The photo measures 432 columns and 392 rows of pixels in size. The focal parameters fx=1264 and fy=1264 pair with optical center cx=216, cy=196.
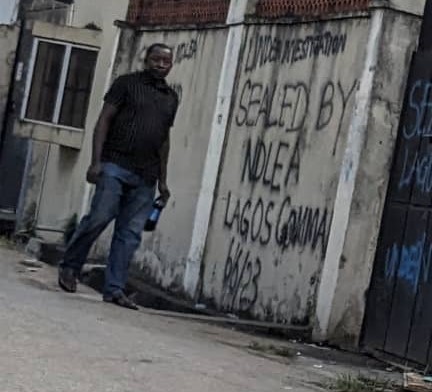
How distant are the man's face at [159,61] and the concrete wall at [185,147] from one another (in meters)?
2.14

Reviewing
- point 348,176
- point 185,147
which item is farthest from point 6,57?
point 348,176

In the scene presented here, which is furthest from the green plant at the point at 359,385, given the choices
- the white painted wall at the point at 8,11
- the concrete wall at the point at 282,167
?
the white painted wall at the point at 8,11

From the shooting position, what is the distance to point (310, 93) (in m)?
9.97

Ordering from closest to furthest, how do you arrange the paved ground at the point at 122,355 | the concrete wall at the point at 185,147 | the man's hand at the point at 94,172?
the paved ground at the point at 122,355, the man's hand at the point at 94,172, the concrete wall at the point at 185,147

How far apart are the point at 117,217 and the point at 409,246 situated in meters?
2.32

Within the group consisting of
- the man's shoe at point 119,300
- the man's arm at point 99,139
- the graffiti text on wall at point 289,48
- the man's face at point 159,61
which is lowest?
the man's shoe at point 119,300

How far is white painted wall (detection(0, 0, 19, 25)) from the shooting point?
1944cm

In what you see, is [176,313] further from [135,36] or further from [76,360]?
[135,36]

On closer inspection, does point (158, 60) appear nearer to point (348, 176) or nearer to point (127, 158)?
point (127, 158)

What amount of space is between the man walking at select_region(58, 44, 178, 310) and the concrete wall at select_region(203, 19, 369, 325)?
3.58 ft

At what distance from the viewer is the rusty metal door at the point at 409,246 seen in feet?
27.6

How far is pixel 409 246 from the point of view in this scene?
8.66 m

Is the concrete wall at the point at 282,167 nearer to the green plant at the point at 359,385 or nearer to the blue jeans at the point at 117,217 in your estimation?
the blue jeans at the point at 117,217

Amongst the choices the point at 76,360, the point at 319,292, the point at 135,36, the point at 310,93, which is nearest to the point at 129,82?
the point at 310,93
